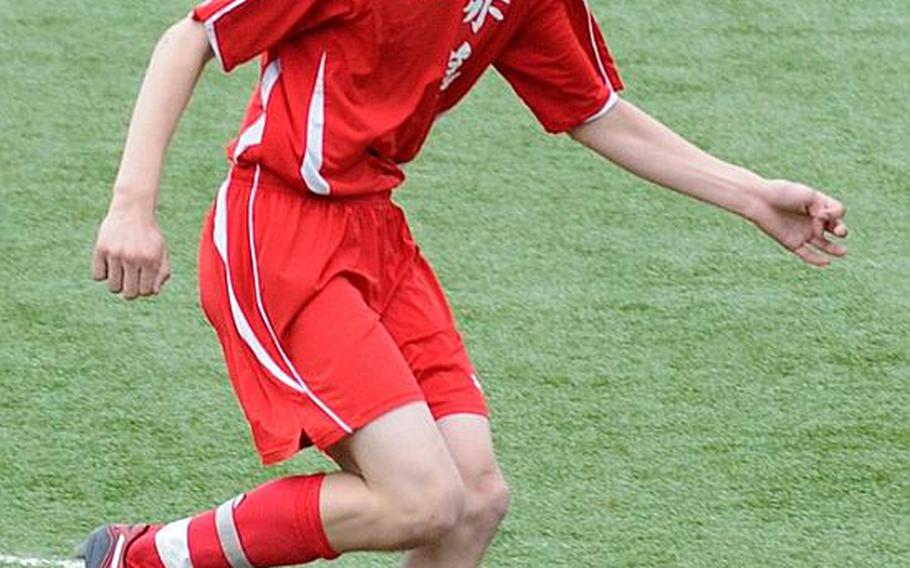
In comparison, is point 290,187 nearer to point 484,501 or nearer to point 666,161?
point 484,501

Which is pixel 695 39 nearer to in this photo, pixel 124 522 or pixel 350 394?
pixel 124 522

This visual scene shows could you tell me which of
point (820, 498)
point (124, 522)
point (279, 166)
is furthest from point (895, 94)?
point (279, 166)

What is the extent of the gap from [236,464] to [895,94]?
131 inches

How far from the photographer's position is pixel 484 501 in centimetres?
434

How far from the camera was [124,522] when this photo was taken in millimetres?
5262

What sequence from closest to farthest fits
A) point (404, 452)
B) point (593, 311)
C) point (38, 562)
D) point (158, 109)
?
point (158, 109)
point (404, 452)
point (38, 562)
point (593, 311)

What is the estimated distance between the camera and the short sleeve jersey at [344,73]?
4066mm

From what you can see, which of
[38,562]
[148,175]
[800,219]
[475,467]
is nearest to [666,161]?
[800,219]

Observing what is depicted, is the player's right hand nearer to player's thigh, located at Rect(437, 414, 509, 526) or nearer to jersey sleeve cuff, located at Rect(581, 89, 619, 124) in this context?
player's thigh, located at Rect(437, 414, 509, 526)

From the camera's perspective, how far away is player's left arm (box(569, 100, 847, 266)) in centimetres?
459

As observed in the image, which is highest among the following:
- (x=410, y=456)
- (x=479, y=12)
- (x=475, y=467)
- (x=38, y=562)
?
(x=479, y=12)

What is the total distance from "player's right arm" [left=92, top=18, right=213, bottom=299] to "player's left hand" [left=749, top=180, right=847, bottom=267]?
114 cm

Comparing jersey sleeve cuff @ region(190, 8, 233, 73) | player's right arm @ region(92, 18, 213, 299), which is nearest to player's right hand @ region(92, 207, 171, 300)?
player's right arm @ region(92, 18, 213, 299)

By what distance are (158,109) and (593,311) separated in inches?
104
